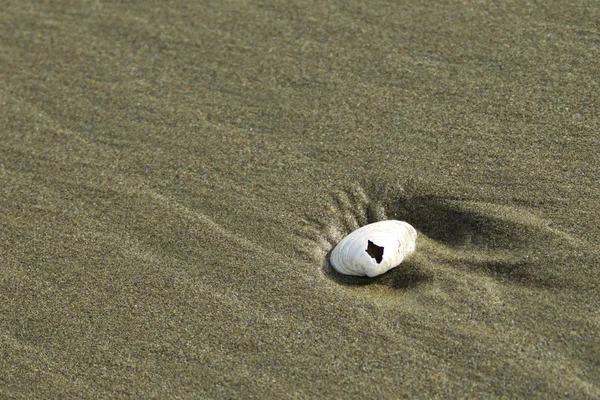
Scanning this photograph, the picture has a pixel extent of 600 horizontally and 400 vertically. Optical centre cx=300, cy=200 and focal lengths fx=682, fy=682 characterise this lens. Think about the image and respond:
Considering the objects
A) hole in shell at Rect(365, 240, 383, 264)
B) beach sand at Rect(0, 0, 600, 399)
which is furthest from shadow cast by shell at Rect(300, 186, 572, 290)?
hole in shell at Rect(365, 240, 383, 264)

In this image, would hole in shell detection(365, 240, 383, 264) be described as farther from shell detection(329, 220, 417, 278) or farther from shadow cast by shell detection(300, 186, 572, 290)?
shadow cast by shell detection(300, 186, 572, 290)

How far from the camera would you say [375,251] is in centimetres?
257

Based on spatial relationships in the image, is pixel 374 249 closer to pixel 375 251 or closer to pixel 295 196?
pixel 375 251

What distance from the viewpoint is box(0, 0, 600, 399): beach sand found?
2400mm

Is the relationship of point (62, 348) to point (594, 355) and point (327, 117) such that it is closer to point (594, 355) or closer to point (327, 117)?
point (327, 117)

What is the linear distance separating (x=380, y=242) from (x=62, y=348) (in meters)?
1.24

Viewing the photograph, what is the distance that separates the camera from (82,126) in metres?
3.21

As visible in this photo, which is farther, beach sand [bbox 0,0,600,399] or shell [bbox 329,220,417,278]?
shell [bbox 329,220,417,278]

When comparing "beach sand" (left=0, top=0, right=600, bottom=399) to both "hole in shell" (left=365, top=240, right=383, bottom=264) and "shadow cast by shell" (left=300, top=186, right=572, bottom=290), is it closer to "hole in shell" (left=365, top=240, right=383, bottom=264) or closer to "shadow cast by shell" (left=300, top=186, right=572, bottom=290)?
"shadow cast by shell" (left=300, top=186, right=572, bottom=290)

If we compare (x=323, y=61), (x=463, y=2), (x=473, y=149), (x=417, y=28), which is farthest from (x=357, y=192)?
(x=463, y=2)

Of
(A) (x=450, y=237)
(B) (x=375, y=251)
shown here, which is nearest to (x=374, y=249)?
(B) (x=375, y=251)

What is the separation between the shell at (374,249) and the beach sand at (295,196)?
0.07 meters

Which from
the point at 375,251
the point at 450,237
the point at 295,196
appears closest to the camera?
the point at 375,251

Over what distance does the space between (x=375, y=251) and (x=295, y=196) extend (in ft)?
1.57
